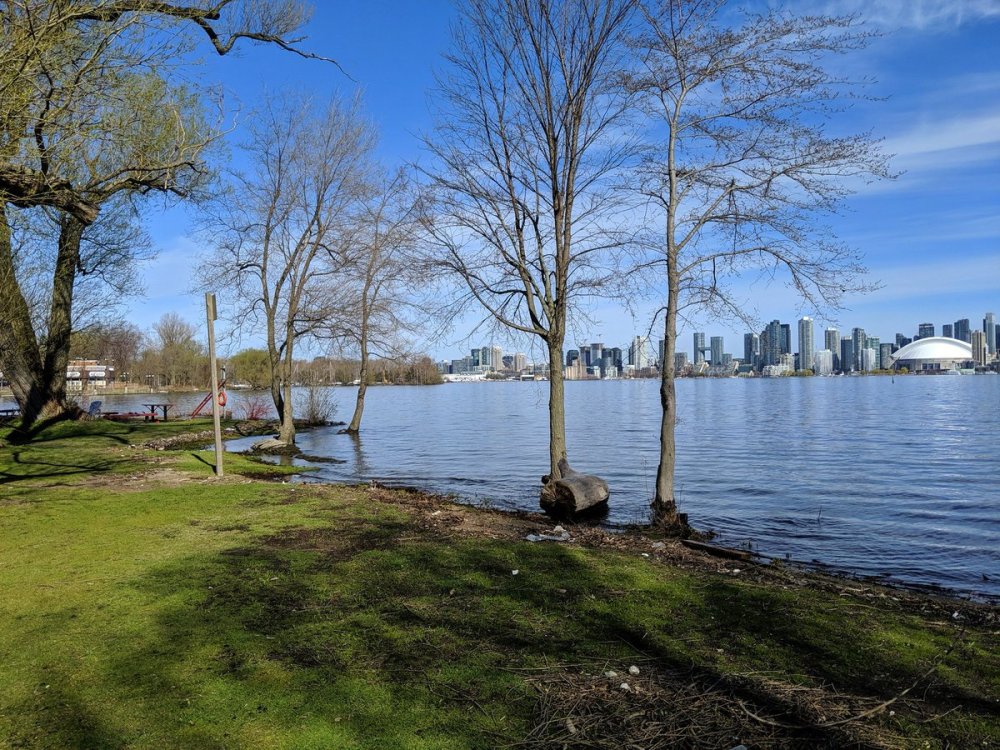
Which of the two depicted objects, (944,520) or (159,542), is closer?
(159,542)

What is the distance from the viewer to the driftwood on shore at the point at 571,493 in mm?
13492

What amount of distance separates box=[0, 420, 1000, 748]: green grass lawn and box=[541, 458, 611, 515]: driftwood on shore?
17.1 ft

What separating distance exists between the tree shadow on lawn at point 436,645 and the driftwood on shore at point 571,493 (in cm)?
611

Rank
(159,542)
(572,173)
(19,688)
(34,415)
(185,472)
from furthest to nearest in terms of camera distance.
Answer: (34,415) → (185,472) → (572,173) → (159,542) → (19,688)

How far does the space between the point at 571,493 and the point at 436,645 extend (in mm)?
8912

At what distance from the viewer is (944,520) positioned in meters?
14.6

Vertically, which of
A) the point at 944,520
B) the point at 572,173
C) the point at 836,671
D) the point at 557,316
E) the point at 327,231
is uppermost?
the point at 327,231

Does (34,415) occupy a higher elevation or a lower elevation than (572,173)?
lower

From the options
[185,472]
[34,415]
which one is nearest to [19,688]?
[185,472]

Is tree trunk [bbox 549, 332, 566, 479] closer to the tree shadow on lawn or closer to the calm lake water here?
the calm lake water

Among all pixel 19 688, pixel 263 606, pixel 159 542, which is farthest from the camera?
pixel 159 542

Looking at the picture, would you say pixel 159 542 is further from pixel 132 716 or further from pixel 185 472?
pixel 185 472

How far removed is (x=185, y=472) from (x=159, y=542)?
715 centimetres

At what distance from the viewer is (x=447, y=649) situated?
4715mm
